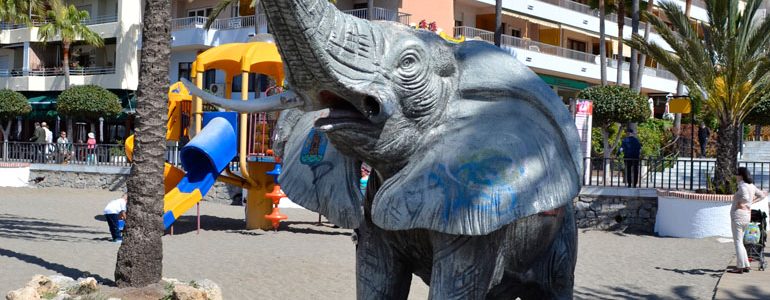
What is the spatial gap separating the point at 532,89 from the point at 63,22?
36241 millimetres

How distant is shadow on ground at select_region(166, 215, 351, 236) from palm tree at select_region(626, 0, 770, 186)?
6852 millimetres

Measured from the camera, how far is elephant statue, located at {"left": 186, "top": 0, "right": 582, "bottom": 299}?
3.05 m

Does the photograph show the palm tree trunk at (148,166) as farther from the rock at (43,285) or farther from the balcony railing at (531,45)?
the balcony railing at (531,45)

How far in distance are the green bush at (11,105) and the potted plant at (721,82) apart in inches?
1054

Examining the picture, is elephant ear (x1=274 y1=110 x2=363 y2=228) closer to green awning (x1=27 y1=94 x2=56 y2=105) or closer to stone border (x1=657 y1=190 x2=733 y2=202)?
stone border (x1=657 y1=190 x2=733 y2=202)

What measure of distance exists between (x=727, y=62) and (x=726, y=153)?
161 centimetres

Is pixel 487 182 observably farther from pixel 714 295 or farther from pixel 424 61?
pixel 714 295

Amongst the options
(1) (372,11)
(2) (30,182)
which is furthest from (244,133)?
(1) (372,11)

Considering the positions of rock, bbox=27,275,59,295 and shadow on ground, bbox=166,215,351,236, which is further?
shadow on ground, bbox=166,215,351,236

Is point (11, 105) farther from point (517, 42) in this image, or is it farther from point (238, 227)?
point (238, 227)

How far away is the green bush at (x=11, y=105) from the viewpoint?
3412 cm

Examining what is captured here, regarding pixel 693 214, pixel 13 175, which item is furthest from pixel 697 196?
pixel 13 175

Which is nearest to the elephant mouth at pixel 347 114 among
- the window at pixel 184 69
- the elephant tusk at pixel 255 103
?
the elephant tusk at pixel 255 103

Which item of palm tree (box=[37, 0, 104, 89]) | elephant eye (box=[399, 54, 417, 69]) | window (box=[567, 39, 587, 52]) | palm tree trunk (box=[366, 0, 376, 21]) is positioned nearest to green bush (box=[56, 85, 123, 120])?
palm tree (box=[37, 0, 104, 89])
